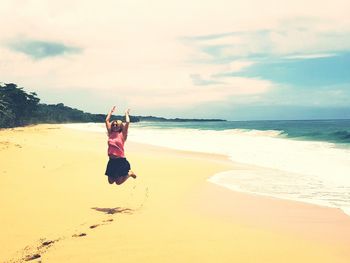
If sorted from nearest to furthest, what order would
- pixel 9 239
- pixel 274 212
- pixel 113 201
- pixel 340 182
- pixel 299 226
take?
pixel 9 239
pixel 299 226
pixel 274 212
pixel 113 201
pixel 340 182

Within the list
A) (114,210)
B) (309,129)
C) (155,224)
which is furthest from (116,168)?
(309,129)

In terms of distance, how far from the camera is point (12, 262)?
4.90 meters

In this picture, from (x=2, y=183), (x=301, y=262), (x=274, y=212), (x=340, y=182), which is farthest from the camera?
(x=340, y=182)

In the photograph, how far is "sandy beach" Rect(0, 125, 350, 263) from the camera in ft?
17.0

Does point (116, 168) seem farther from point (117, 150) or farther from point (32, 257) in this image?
point (32, 257)

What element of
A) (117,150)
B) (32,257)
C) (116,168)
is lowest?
(32,257)

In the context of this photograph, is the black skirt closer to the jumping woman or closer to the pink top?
the jumping woman

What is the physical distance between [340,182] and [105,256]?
8261 mm

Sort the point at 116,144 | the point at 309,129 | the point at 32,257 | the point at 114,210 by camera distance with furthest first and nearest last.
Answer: the point at 309,129
the point at 116,144
the point at 114,210
the point at 32,257

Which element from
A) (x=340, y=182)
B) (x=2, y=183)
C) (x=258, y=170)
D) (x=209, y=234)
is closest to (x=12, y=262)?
(x=209, y=234)

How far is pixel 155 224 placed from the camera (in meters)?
6.56

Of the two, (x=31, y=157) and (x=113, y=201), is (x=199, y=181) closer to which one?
(x=113, y=201)

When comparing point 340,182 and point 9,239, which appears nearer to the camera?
point 9,239

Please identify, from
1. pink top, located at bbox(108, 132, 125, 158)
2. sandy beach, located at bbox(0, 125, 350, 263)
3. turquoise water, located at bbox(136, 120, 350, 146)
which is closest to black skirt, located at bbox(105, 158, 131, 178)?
pink top, located at bbox(108, 132, 125, 158)
